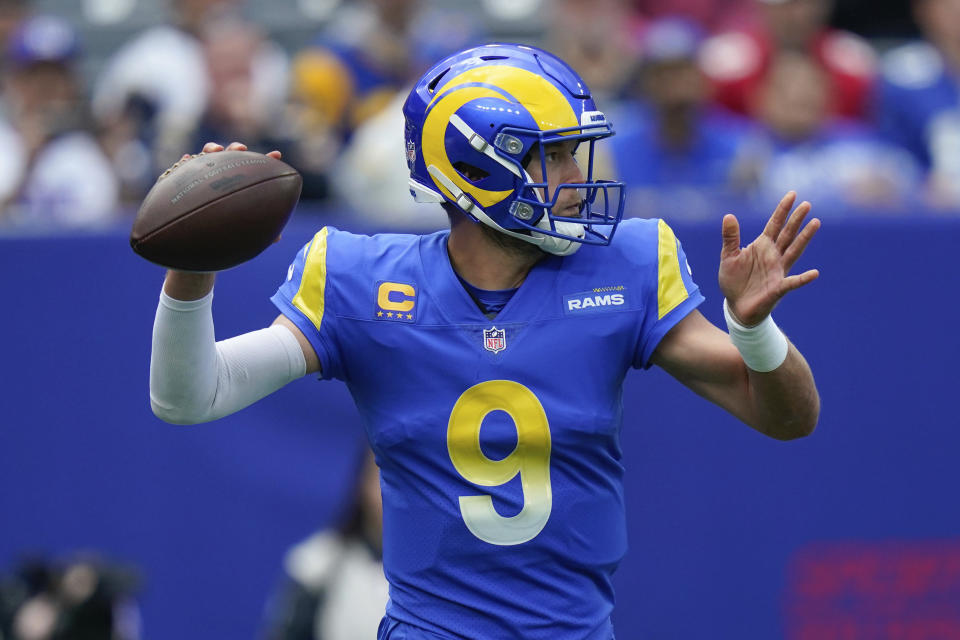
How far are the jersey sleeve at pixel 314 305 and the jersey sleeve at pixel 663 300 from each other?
0.65m

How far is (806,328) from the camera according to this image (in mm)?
5352

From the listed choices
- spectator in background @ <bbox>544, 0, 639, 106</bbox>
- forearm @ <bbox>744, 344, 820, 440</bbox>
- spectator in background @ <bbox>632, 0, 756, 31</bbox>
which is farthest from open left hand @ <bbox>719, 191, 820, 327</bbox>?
spectator in background @ <bbox>632, 0, 756, 31</bbox>

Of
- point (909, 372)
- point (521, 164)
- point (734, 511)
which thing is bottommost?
point (734, 511)

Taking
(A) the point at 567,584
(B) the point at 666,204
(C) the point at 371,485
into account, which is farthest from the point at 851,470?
(A) the point at 567,584

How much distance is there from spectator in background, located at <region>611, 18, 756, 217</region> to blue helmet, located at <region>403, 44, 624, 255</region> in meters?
2.89

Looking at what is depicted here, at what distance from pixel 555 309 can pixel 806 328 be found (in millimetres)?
2533

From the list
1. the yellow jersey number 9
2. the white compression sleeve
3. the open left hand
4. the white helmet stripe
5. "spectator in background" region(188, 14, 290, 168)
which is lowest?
"spectator in background" region(188, 14, 290, 168)

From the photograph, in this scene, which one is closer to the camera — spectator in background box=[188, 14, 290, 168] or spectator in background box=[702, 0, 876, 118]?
spectator in background box=[188, 14, 290, 168]

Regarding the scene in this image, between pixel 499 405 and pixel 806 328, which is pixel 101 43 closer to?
pixel 806 328

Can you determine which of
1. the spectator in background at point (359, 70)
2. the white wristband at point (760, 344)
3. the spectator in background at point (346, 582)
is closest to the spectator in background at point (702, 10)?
the spectator in background at point (359, 70)

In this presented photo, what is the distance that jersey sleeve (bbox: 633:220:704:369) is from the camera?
3.03 meters

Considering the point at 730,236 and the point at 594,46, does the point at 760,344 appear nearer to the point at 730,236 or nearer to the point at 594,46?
the point at 730,236

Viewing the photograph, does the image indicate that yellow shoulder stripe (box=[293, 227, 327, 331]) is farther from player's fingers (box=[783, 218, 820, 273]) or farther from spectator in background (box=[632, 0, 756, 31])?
spectator in background (box=[632, 0, 756, 31])

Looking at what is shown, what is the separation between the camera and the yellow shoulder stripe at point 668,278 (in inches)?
120
